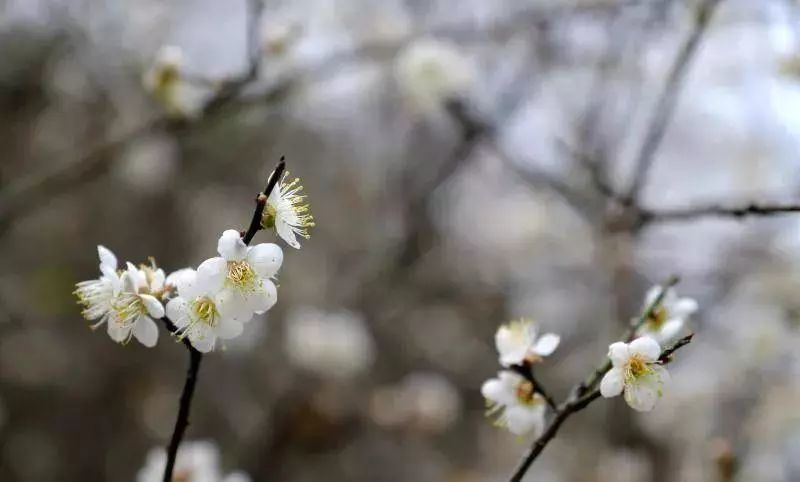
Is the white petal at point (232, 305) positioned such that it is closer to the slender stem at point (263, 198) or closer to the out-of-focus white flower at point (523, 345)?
the slender stem at point (263, 198)

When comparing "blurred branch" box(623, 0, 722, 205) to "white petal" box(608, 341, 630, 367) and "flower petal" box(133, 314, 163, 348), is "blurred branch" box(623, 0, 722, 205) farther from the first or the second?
"flower petal" box(133, 314, 163, 348)

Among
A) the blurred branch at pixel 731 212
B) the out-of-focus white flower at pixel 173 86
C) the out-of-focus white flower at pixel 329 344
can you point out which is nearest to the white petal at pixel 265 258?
the blurred branch at pixel 731 212

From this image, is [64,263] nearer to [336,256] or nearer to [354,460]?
[336,256]

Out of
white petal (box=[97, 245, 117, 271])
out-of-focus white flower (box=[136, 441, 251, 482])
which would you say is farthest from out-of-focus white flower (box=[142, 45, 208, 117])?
white petal (box=[97, 245, 117, 271])

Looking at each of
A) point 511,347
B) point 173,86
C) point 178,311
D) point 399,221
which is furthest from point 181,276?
point 399,221

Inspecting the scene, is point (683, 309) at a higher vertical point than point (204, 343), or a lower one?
lower

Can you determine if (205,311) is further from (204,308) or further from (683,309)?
(683,309)
